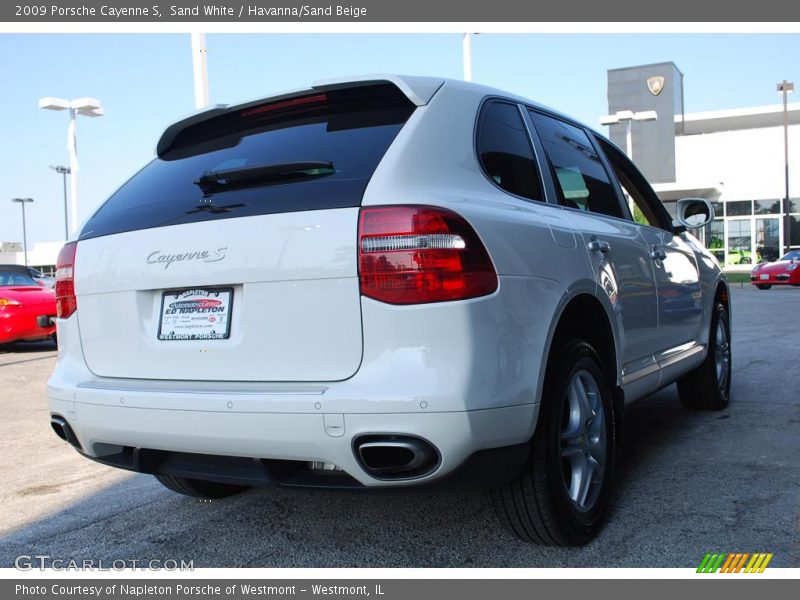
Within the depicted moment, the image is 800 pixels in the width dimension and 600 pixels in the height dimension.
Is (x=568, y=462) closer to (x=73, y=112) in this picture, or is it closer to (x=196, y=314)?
(x=196, y=314)

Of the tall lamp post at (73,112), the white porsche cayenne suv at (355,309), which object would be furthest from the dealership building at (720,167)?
the white porsche cayenne suv at (355,309)

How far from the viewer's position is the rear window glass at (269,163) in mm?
2592

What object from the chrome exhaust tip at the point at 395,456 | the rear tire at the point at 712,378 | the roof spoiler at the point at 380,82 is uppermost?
the roof spoiler at the point at 380,82

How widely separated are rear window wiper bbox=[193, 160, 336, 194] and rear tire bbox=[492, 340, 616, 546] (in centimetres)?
107

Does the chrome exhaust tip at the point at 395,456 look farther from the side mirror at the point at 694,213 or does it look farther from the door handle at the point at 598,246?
the side mirror at the point at 694,213

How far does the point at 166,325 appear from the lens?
279cm

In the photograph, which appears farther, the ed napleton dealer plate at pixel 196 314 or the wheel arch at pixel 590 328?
the wheel arch at pixel 590 328

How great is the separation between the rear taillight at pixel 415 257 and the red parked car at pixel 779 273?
24084 mm

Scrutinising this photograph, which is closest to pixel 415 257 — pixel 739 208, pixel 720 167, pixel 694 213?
pixel 694 213

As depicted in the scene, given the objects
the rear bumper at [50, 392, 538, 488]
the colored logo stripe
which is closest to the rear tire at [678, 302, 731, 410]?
the colored logo stripe

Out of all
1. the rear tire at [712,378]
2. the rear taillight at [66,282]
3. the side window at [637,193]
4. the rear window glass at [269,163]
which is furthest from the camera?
the rear tire at [712,378]

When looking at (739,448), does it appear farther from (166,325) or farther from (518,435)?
(166,325)

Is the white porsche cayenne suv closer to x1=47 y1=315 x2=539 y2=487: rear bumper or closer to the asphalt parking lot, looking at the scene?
x1=47 y1=315 x2=539 y2=487: rear bumper

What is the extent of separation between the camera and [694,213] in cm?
527
